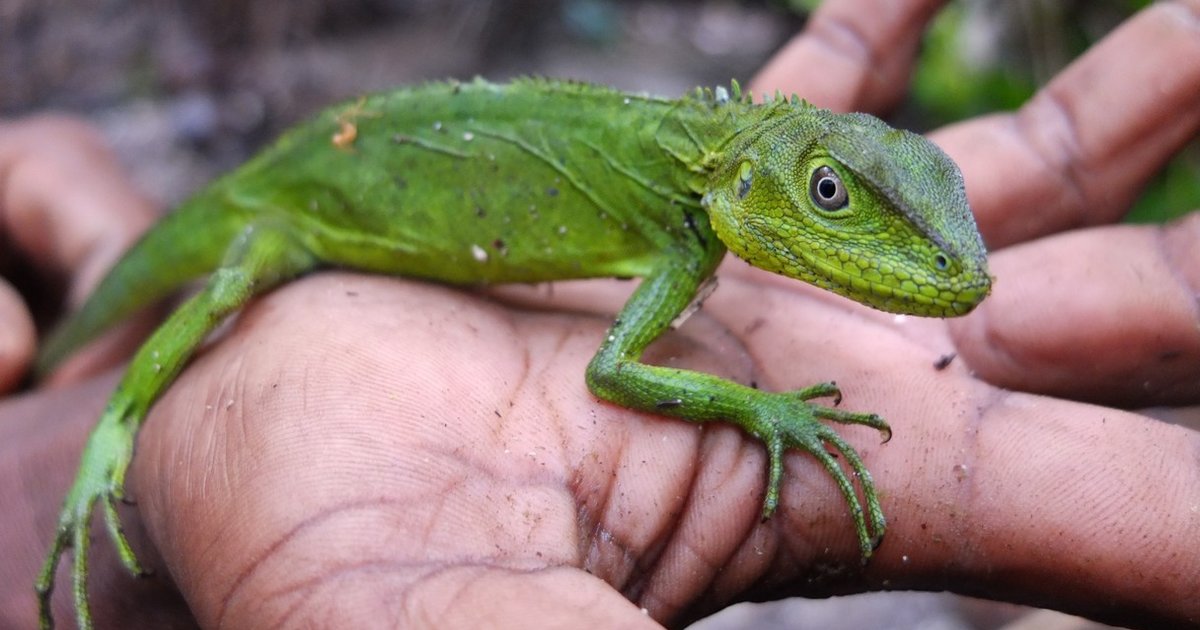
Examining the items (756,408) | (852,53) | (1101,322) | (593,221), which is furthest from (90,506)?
(852,53)

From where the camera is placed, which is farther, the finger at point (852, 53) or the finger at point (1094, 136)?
the finger at point (852, 53)

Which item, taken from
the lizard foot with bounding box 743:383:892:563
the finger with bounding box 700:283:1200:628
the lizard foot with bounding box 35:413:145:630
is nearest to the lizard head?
the lizard foot with bounding box 743:383:892:563

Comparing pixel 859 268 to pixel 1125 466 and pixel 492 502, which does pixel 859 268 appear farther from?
pixel 492 502

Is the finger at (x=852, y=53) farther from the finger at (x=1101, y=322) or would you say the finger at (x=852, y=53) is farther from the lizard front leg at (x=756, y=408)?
the lizard front leg at (x=756, y=408)

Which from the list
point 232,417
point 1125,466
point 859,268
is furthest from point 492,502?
point 1125,466

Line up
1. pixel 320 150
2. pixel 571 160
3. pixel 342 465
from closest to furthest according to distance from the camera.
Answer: pixel 342 465 < pixel 571 160 < pixel 320 150

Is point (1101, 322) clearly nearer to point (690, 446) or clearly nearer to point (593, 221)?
point (690, 446)

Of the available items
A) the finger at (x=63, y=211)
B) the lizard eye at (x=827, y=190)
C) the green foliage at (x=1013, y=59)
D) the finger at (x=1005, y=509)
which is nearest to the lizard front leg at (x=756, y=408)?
the finger at (x=1005, y=509)
